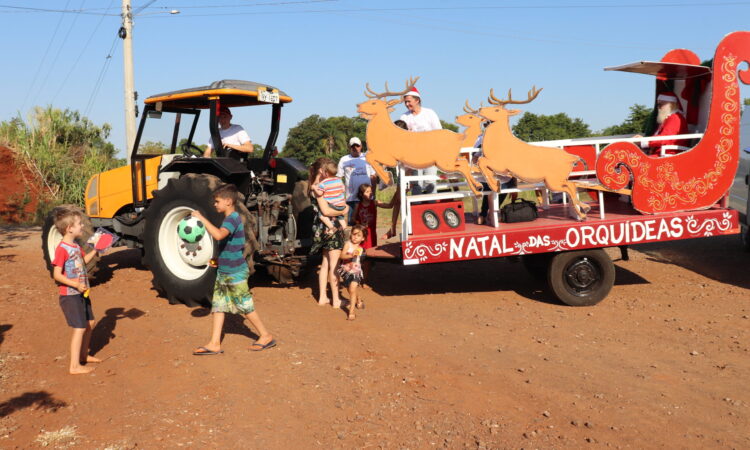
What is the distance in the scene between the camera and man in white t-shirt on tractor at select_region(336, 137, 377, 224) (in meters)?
7.93

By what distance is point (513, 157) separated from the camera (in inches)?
269

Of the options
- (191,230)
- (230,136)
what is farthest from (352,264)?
(230,136)

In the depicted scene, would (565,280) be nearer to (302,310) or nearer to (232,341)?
(302,310)

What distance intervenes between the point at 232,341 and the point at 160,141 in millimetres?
3858

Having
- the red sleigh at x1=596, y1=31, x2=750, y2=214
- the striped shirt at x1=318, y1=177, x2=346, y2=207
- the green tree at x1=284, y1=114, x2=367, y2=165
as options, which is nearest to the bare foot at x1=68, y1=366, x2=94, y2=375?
the striped shirt at x1=318, y1=177, x2=346, y2=207

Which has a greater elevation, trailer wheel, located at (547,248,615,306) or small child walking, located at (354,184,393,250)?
small child walking, located at (354,184,393,250)

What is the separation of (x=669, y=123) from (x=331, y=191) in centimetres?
397

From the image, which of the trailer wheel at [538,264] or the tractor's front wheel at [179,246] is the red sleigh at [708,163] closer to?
the trailer wheel at [538,264]

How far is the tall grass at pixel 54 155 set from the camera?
16234 millimetres

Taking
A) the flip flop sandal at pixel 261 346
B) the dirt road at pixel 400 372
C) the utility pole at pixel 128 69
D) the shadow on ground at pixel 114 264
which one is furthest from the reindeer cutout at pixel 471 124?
the utility pole at pixel 128 69

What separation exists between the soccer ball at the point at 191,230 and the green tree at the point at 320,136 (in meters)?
32.2

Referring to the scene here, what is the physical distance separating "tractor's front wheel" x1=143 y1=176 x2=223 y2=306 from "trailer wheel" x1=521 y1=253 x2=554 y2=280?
140 inches

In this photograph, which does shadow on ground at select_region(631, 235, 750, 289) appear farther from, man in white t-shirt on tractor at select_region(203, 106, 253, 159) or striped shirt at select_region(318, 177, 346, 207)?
man in white t-shirt on tractor at select_region(203, 106, 253, 159)

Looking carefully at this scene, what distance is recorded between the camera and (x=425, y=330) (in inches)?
242
